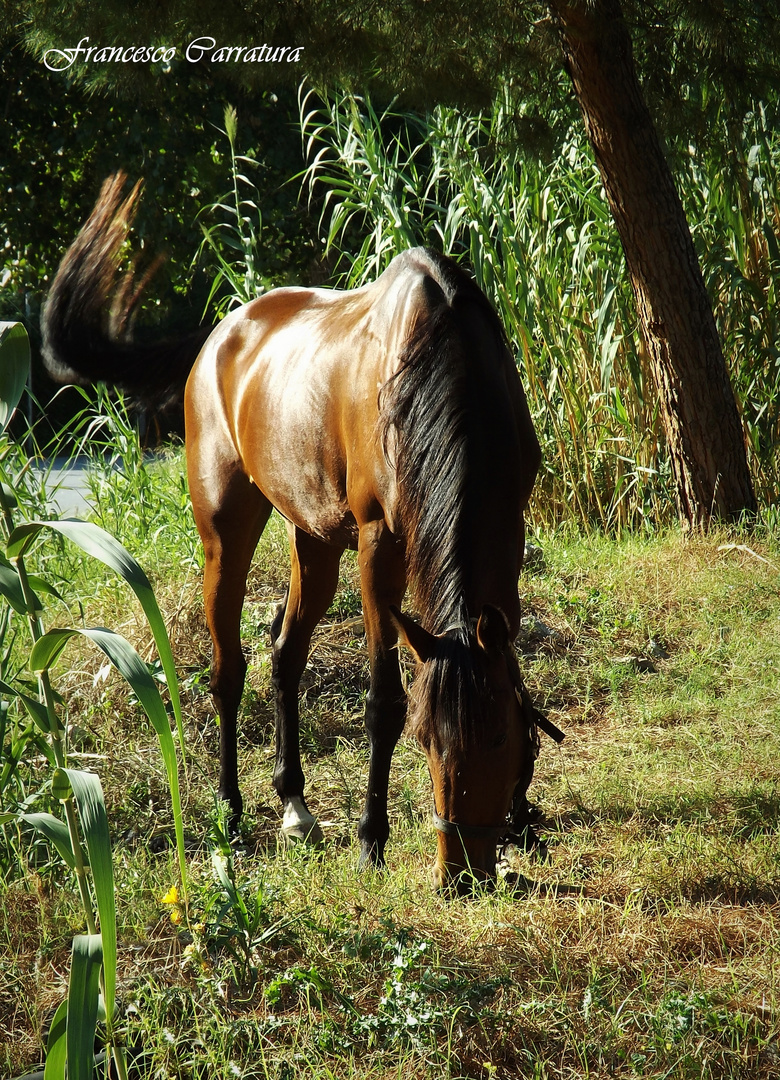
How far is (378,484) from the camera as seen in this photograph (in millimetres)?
2488

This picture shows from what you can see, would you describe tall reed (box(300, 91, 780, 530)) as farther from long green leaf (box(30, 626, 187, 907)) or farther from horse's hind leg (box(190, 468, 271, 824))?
long green leaf (box(30, 626, 187, 907))

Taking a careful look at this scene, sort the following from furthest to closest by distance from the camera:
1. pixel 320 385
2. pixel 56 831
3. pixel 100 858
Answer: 1. pixel 320 385
2. pixel 56 831
3. pixel 100 858

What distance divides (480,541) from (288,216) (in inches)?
Answer: 340

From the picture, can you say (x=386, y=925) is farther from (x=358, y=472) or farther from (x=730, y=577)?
(x=730, y=577)

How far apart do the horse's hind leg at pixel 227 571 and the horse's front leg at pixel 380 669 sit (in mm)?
792

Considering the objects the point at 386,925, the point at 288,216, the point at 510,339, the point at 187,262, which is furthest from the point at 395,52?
the point at 187,262

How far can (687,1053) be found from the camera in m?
1.65

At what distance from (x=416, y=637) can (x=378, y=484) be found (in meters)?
0.56

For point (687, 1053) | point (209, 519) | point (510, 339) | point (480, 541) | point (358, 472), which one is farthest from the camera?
point (510, 339)

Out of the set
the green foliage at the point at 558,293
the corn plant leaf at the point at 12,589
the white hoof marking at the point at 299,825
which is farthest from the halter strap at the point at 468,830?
the green foliage at the point at 558,293

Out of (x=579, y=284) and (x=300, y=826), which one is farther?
(x=579, y=284)

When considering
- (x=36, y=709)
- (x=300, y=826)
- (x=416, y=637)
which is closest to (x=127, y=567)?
(x=36, y=709)

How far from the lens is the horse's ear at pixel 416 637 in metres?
2.06

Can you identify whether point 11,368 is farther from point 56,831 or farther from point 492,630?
point 492,630
